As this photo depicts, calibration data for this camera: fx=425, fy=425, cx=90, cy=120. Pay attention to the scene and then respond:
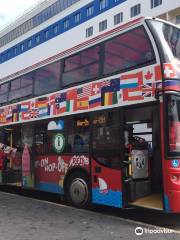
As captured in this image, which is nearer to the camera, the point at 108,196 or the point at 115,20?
the point at 108,196

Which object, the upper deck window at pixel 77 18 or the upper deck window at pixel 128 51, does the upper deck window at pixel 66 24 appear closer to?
the upper deck window at pixel 77 18

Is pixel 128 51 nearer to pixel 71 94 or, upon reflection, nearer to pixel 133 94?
pixel 133 94

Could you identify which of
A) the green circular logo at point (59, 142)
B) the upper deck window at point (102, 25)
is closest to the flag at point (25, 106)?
the green circular logo at point (59, 142)

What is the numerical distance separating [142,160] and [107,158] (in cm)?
76

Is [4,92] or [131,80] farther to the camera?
[4,92]

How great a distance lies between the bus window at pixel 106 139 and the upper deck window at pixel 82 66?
1043 millimetres

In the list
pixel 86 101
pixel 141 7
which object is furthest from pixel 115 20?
pixel 86 101

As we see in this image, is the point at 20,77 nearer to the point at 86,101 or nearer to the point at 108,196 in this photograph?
the point at 86,101

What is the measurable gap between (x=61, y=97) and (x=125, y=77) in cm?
241

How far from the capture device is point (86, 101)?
31.7ft

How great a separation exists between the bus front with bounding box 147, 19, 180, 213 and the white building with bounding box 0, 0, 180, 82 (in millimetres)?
28227

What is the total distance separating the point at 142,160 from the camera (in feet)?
29.8

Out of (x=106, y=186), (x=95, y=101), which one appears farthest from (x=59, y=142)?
(x=106, y=186)

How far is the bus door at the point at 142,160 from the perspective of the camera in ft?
27.9
